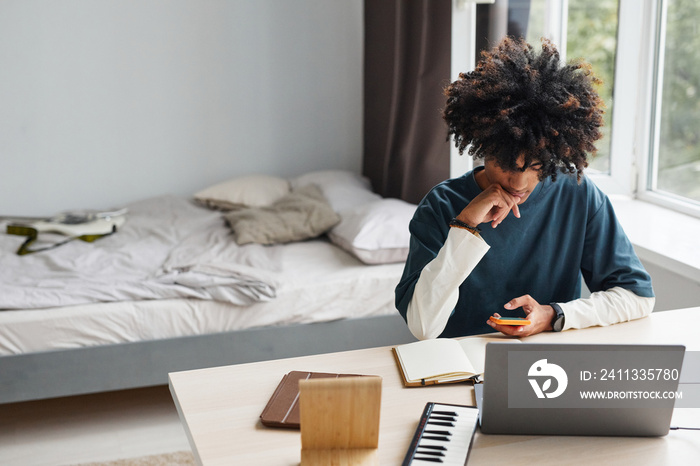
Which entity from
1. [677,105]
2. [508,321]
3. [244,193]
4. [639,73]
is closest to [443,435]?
[508,321]

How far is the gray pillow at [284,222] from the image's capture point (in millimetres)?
2703

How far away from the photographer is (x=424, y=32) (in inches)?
108

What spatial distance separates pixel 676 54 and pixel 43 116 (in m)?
2.83

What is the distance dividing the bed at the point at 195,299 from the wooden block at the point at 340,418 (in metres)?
1.39

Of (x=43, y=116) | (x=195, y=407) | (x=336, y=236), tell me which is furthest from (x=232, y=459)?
(x=43, y=116)

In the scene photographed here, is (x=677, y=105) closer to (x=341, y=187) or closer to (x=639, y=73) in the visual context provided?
(x=639, y=73)

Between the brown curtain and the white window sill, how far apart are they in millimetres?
716

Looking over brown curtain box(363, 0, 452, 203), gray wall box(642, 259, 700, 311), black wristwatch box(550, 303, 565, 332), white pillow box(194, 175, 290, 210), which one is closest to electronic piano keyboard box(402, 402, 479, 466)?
black wristwatch box(550, 303, 565, 332)

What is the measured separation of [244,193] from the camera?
319 centimetres

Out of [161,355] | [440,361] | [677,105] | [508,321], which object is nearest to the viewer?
[440,361]

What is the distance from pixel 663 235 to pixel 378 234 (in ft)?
3.18

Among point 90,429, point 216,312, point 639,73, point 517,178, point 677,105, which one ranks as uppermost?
point 639,73

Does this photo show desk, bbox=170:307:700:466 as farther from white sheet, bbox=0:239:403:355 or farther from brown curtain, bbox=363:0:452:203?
brown curtain, bbox=363:0:452:203

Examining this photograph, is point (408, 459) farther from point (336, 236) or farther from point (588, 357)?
point (336, 236)
